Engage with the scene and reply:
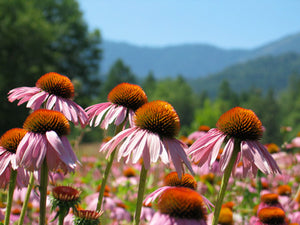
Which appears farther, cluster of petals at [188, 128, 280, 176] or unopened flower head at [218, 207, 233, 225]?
unopened flower head at [218, 207, 233, 225]

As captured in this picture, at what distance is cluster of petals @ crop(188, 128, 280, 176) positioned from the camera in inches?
48.2

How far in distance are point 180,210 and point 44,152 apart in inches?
17.5

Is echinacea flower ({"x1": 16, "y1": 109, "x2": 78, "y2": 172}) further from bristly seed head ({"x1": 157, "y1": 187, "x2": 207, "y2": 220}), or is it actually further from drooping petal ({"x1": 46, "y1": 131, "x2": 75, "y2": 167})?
bristly seed head ({"x1": 157, "y1": 187, "x2": 207, "y2": 220})

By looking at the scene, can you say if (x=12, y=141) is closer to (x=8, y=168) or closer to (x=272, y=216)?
(x=8, y=168)

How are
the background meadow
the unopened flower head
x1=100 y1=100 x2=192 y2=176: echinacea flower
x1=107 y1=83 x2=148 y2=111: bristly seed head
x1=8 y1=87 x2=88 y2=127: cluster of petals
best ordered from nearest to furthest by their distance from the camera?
x1=100 y1=100 x2=192 y2=176: echinacea flower
x1=8 y1=87 x2=88 y2=127: cluster of petals
x1=107 y1=83 x2=148 y2=111: bristly seed head
the unopened flower head
the background meadow

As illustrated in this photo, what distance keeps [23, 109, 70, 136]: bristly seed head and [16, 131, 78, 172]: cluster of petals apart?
2 cm

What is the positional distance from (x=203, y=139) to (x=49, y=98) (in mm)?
717

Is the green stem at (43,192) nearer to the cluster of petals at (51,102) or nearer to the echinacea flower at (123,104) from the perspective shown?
the cluster of petals at (51,102)

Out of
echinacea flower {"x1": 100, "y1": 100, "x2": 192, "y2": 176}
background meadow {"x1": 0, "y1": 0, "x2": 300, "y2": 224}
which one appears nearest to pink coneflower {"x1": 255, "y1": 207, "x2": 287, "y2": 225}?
background meadow {"x1": 0, "y1": 0, "x2": 300, "y2": 224}

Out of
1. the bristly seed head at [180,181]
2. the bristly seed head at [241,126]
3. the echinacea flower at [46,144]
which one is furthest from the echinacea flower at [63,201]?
the bristly seed head at [241,126]

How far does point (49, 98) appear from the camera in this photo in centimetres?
156

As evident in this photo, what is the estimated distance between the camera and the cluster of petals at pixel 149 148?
1.13m

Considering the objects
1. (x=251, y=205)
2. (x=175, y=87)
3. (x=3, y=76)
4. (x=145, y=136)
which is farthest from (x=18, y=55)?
(x=175, y=87)

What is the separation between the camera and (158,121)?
49.4 inches
